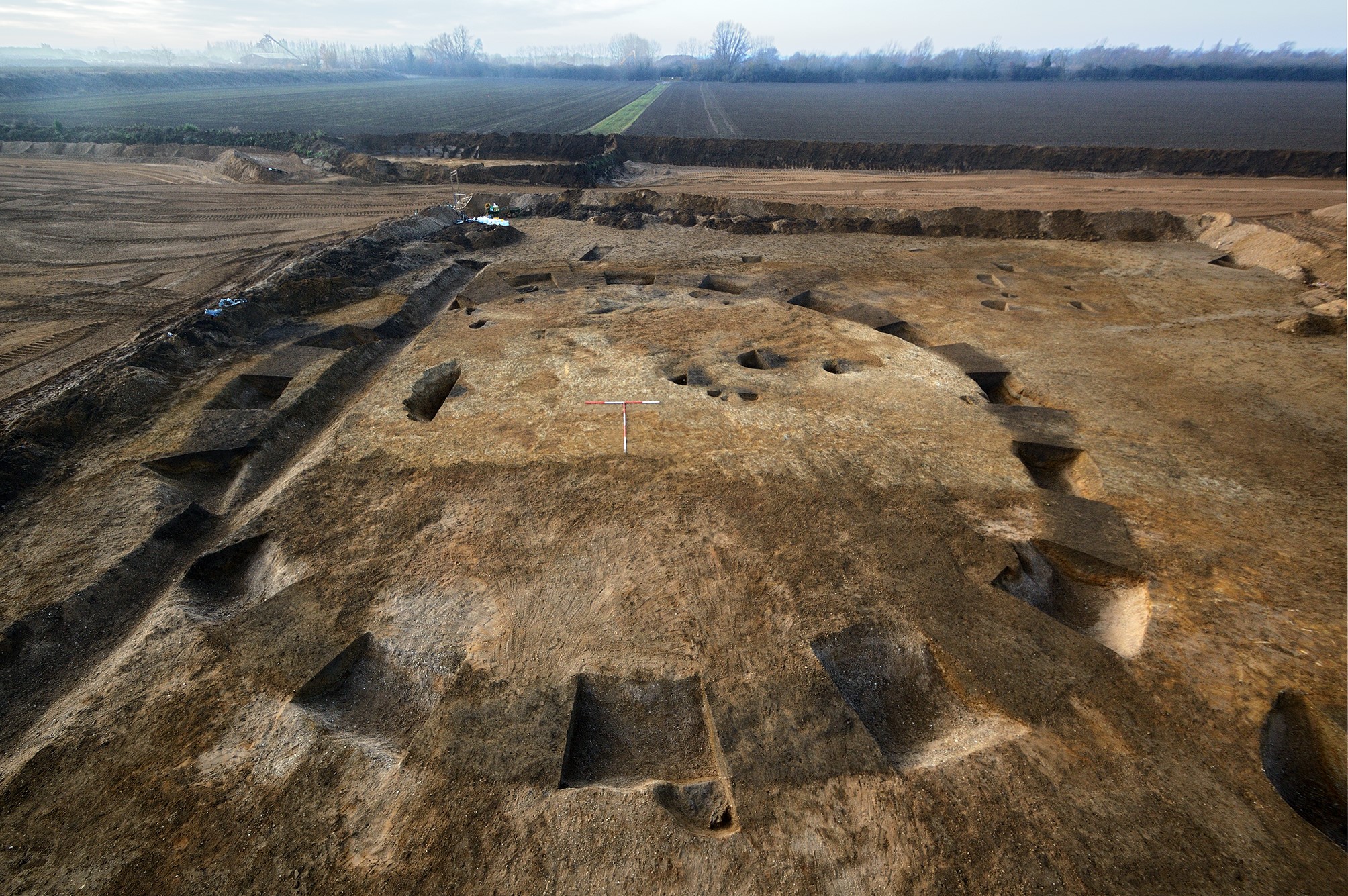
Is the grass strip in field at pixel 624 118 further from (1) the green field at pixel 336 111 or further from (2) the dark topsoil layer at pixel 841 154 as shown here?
(2) the dark topsoil layer at pixel 841 154

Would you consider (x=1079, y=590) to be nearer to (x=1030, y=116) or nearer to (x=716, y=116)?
(x=716, y=116)

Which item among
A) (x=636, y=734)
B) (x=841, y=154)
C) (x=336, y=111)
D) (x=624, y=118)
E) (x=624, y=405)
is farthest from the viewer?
(x=336, y=111)

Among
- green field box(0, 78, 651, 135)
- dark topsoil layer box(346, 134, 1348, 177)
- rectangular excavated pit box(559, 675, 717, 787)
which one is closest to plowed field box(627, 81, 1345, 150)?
dark topsoil layer box(346, 134, 1348, 177)

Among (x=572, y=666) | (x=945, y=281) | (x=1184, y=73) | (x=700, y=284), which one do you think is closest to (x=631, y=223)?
(x=700, y=284)

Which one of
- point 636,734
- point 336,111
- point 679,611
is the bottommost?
point 636,734

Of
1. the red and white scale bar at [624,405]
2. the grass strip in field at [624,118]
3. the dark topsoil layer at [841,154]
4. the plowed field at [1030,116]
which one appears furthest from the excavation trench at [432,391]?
the grass strip in field at [624,118]

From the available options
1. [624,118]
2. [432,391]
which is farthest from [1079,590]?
[624,118]

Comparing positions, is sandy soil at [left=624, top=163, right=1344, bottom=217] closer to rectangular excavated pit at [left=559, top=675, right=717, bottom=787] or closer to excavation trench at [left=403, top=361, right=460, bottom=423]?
excavation trench at [left=403, top=361, right=460, bottom=423]
